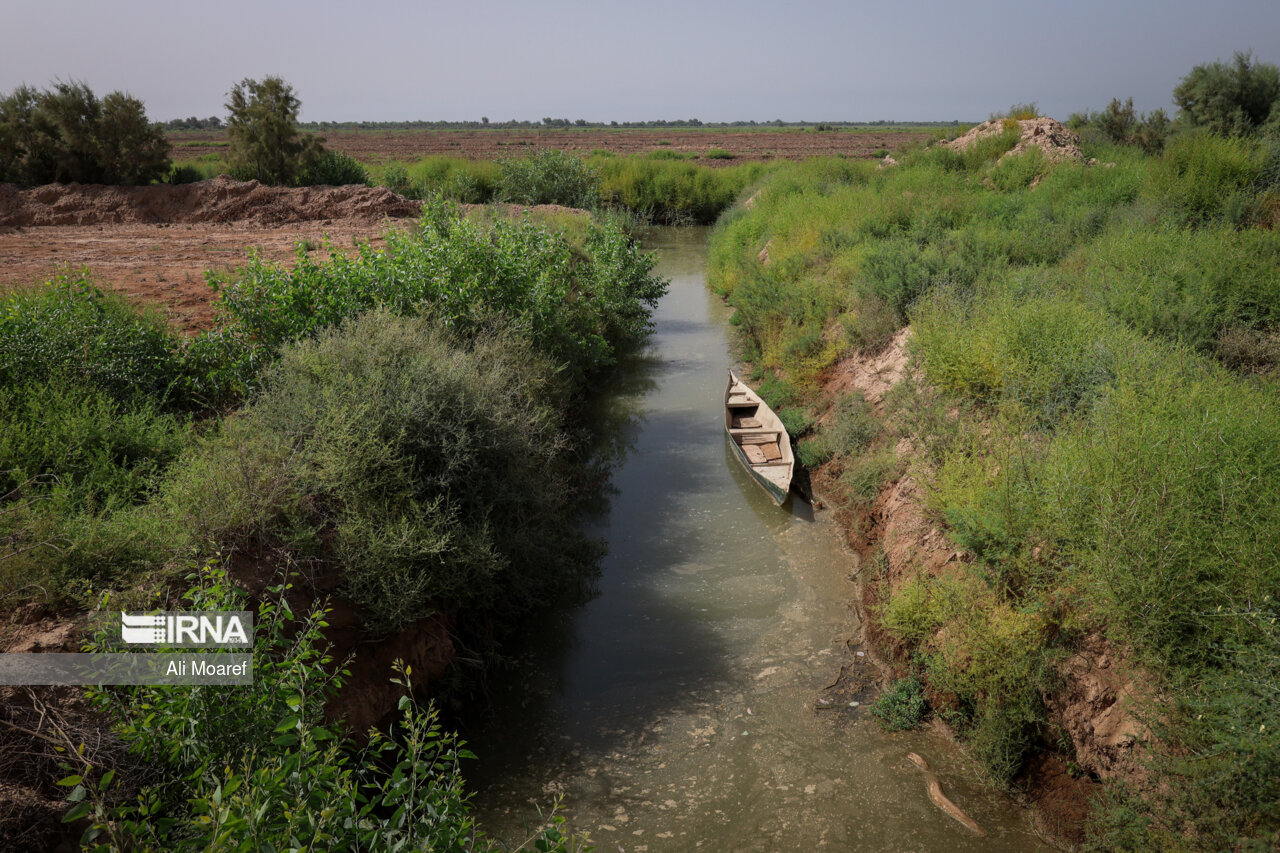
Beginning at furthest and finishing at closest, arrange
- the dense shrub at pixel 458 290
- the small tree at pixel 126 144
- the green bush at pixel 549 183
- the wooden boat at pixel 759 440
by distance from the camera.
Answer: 1. the green bush at pixel 549 183
2. the small tree at pixel 126 144
3. the wooden boat at pixel 759 440
4. the dense shrub at pixel 458 290

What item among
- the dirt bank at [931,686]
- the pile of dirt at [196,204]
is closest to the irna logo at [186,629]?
the dirt bank at [931,686]

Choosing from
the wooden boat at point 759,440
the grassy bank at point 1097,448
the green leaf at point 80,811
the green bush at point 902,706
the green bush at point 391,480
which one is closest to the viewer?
the green leaf at point 80,811

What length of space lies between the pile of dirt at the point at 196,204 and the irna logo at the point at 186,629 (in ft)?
66.5

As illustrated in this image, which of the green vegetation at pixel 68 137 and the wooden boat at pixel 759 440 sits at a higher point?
the green vegetation at pixel 68 137

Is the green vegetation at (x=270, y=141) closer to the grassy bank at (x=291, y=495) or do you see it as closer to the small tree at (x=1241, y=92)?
the grassy bank at (x=291, y=495)

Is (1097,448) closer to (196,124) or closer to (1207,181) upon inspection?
(1207,181)

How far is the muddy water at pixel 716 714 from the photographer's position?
5.23 metres

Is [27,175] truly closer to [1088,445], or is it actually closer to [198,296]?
[198,296]

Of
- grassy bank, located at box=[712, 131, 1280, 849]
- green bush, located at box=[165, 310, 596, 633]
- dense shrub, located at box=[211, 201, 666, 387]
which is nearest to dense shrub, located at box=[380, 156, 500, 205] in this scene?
dense shrub, located at box=[211, 201, 666, 387]

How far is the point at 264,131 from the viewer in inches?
995

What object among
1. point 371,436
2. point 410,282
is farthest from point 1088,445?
point 410,282

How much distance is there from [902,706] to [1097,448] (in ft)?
8.53

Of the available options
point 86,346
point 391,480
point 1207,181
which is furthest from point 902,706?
point 1207,181

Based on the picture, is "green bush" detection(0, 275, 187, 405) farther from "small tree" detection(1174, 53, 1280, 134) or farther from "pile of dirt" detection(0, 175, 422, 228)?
"small tree" detection(1174, 53, 1280, 134)
